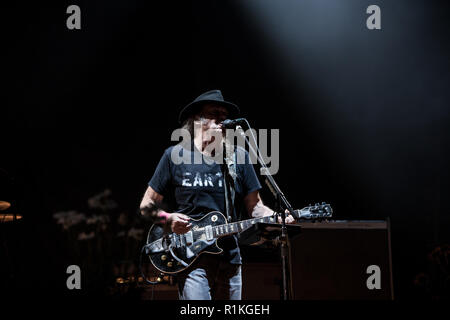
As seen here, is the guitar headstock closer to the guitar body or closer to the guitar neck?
the guitar neck

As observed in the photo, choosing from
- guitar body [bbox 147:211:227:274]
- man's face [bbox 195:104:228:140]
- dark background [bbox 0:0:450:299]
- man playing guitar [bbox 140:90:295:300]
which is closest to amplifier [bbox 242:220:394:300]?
dark background [bbox 0:0:450:299]

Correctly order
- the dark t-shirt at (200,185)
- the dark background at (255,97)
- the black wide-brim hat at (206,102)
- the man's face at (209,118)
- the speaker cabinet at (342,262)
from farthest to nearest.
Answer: the dark background at (255,97) → the speaker cabinet at (342,262) → the black wide-brim hat at (206,102) → the man's face at (209,118) → the dark t-shirt at (200,185)

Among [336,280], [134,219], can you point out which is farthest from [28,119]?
[336,280]

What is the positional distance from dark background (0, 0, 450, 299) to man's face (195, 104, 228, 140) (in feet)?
4.53

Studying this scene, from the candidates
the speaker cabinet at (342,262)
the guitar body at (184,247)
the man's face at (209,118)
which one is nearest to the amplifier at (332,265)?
the speaker cabinet at (342,262)

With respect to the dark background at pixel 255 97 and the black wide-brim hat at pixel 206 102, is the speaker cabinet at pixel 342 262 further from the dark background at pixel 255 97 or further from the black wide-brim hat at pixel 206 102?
Answer: the black wide-brim hat at pixel 206 102

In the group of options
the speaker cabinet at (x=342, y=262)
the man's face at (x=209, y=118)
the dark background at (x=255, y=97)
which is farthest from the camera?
the dark background at (x=255, y=97)

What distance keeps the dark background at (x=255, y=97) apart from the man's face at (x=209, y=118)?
4.53 ft

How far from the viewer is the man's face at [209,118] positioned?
3098 millimetres

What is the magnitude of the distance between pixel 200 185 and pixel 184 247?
1.38ft

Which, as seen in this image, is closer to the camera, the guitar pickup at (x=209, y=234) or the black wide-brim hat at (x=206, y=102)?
the guitar pickup at (x=209, y=234)

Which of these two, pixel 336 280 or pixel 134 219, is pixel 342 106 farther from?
pixel 134 219

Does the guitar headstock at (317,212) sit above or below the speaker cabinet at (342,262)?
above
